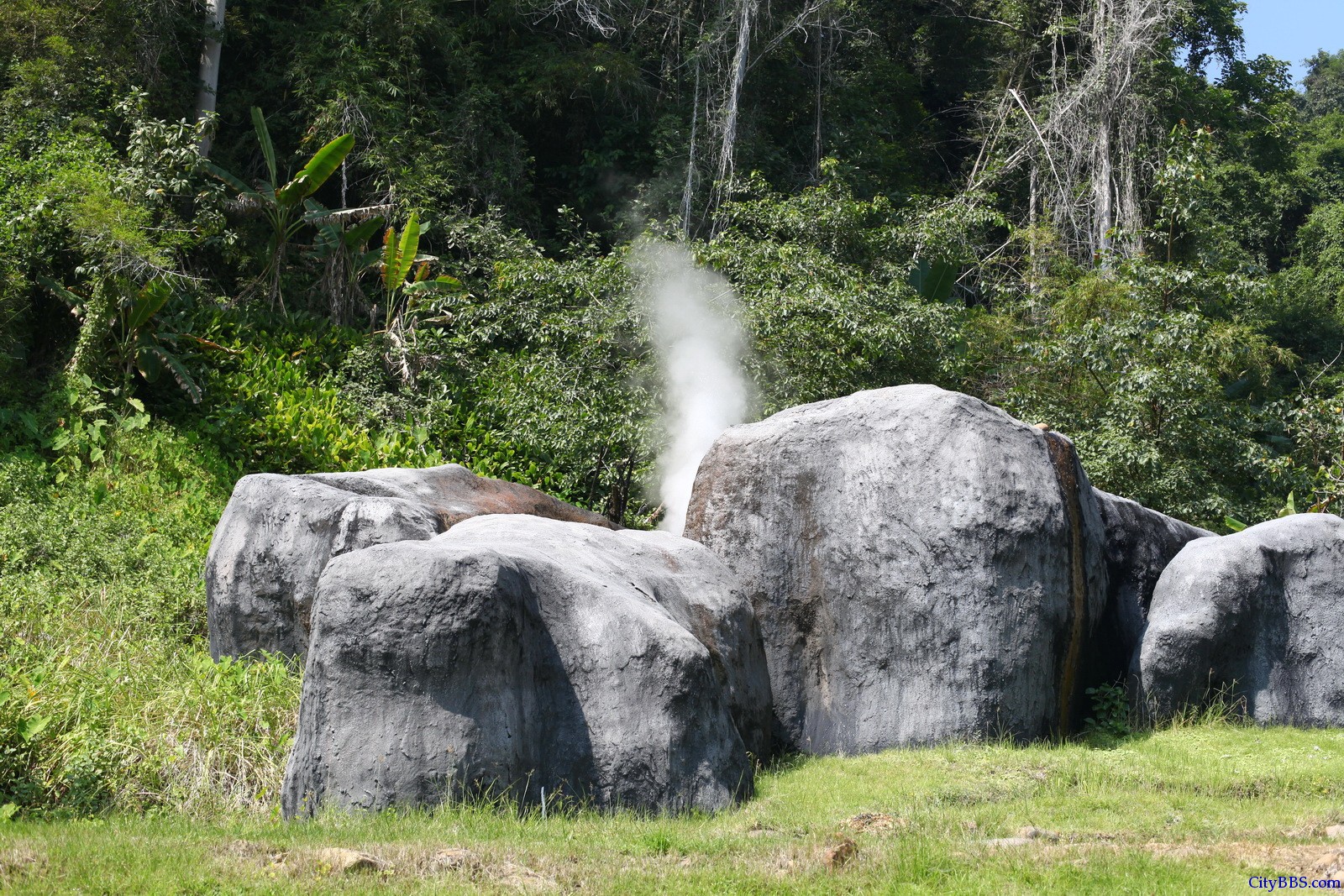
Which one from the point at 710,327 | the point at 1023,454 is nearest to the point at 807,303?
the point at 710,327

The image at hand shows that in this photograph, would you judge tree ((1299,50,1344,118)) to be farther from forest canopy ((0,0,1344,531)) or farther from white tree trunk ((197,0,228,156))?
white tree trunk ((197,0,228,156))

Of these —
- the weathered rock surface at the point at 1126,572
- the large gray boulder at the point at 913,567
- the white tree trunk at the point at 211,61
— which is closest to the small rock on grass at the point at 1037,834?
the large gray boulder at the point at 913,567

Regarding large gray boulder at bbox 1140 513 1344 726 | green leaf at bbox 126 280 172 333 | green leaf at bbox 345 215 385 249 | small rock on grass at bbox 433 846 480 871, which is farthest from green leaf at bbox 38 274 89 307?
large gray boulder at bbox 1140 513 1344 726

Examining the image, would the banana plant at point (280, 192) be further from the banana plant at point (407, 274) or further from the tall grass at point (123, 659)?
the tall grass at point (123, 659)

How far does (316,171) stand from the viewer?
17859 mm

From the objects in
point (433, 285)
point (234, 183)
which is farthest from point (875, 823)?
point (234, 183)

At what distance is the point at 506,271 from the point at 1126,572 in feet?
32.4

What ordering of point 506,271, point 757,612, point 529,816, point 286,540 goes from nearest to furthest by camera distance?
point 529,816 < point 286,540 < point 757,612 < point 506,271

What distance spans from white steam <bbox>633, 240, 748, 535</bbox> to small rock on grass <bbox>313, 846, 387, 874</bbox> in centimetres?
931

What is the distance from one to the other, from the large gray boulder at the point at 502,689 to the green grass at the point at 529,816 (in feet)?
0.85

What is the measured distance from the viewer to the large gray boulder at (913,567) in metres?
9.77

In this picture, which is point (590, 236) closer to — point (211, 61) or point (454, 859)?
point (211, 61)

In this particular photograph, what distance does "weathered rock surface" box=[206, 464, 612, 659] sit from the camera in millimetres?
10070

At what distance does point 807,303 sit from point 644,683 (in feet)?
29.7
